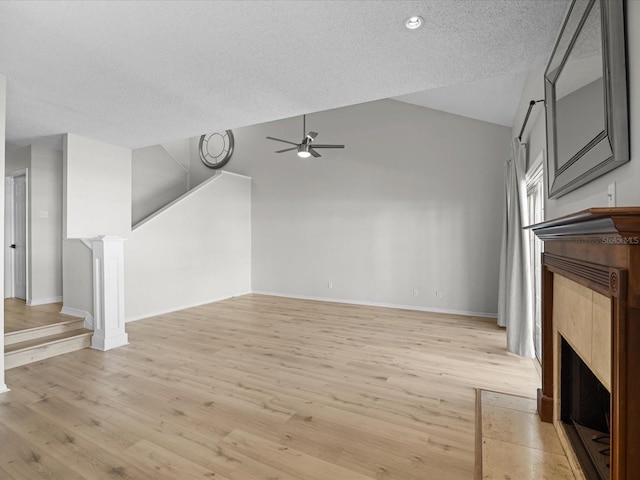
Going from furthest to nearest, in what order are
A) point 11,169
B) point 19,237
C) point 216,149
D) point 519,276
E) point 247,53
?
point 216,149
point 19,237
point 11,169
point 519,276
point 247,53

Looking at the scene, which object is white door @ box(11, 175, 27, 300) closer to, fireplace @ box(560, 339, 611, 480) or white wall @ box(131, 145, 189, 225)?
white wall @ box(131, 145, 189, 225)

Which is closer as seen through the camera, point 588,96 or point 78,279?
point 588,96

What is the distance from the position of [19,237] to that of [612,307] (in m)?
7.32

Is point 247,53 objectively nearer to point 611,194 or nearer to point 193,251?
point 611,194

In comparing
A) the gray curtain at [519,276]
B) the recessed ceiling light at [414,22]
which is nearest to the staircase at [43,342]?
the recessed ceiling light at [414,22]

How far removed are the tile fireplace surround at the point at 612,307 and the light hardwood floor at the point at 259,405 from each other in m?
1.03

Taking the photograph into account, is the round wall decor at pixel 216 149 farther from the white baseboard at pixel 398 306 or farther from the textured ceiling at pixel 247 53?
the textured ceiling at pixel 247 53

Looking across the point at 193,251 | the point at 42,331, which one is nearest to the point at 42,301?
the point at 42,331

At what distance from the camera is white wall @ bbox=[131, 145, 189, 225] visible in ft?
22.7

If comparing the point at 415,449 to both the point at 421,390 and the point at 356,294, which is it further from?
the point at 356,294

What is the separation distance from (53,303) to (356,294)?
16.5 feet

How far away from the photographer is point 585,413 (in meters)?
1.74

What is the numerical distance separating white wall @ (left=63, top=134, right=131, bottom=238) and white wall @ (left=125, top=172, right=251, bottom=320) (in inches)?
16.0

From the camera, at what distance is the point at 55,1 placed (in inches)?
74.0
